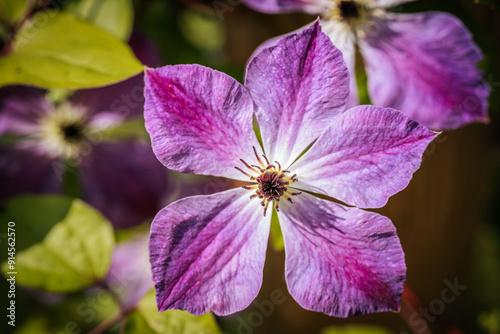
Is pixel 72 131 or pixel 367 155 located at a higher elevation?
pixel 367 155

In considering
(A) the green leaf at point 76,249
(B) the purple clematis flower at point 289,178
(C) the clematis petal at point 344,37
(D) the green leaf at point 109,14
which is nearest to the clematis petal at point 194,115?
(B) the purple clematis flower at point 289,178

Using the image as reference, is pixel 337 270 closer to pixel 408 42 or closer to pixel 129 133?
pixel 408 42

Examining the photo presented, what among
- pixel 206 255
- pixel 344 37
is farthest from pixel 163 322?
pixel 344 37

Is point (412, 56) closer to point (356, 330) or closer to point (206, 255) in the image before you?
point (206, 255)

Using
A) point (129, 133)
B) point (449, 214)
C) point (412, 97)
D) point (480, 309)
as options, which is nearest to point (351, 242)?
point (412, 97)

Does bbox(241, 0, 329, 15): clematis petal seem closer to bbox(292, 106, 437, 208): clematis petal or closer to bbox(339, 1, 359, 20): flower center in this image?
bbox(339, 1, 359, 20): flower center
